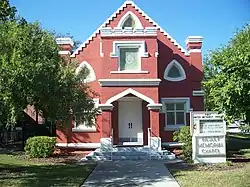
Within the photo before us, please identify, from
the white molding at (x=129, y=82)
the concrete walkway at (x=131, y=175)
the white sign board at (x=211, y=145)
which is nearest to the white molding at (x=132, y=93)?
the white molding at (x=129, y=82)

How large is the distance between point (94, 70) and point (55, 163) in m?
8.32

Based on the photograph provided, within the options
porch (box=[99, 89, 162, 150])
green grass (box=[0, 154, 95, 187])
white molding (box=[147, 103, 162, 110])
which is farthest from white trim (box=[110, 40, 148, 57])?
green grass (box=[0, 154, 95, 187])

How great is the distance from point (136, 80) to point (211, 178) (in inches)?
430

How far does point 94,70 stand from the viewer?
25.9 metres

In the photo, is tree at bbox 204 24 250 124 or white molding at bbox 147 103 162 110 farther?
white molding at bbox 147 103 162 110

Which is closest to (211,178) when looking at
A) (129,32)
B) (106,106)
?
(106,106)

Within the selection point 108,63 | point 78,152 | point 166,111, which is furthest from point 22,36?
point 166,111

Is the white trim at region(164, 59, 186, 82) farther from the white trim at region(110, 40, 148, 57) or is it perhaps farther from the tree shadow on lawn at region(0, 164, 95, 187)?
the tree shadow on lawn at region(0, 164, 95, 187)

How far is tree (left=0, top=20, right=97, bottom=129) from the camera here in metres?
13.4

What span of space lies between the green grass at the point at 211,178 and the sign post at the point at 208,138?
3.29 meters

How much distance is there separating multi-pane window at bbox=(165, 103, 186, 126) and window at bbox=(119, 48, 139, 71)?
367cm

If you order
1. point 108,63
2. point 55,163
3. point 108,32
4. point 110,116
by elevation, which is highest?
point 108,32

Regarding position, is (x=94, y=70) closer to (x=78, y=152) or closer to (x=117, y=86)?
(x=117, y=86)

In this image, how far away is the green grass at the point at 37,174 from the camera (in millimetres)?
12672
